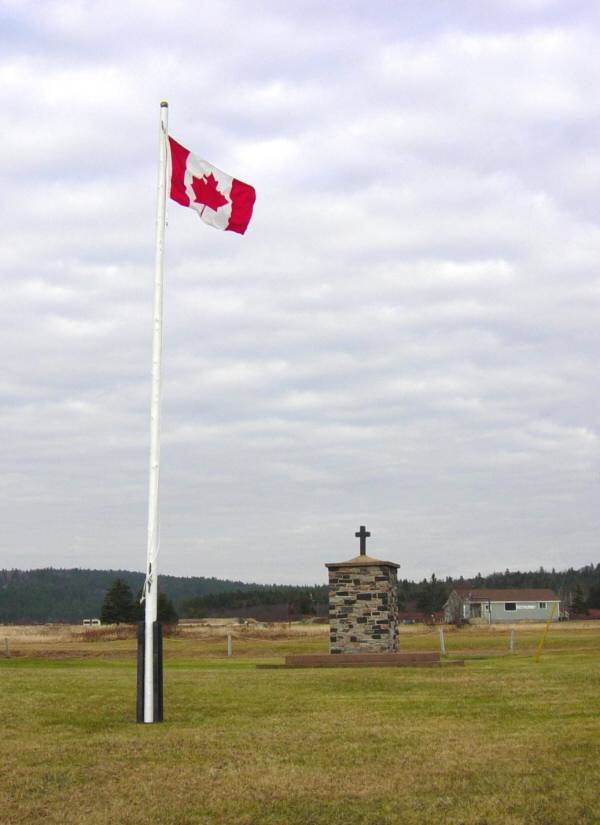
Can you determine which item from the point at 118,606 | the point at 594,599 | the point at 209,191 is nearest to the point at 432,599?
the point at 594,599

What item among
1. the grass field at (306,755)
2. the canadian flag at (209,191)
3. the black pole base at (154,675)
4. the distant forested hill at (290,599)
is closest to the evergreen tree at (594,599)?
the distant forested hill at (290,599)

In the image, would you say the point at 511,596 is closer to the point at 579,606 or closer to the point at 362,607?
the point at 579,606

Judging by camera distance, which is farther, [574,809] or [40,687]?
[40,687]

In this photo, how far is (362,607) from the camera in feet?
90.1

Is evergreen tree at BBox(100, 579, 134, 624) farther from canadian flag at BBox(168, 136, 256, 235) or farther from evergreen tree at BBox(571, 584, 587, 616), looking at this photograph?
canadian flag at BBox(168, 136, 256, 235)

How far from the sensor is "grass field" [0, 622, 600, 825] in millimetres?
7707

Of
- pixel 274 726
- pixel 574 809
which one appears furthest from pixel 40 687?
pixel 574 809

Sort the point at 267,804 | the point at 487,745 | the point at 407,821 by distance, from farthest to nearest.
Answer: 1. the point at 487,745
2. the point at 267,804
3. the point at 407,821

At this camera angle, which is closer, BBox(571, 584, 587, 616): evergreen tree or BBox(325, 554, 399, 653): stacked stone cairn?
BBox(325, 554, 399, 653): stacked stone cairn

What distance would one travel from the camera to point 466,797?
7.94 metres

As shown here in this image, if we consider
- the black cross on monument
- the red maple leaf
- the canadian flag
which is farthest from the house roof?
the red maple leaf

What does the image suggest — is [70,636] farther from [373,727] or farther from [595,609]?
[595,609]

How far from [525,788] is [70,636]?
61128mm

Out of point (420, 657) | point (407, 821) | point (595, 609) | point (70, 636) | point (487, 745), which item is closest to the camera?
point (407, 821)
